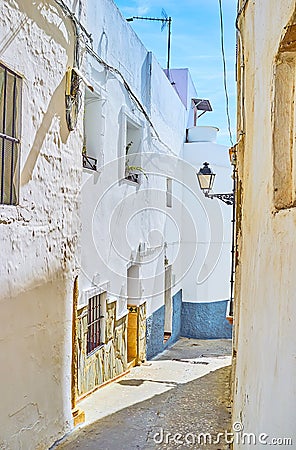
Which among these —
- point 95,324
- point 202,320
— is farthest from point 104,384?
point 202,320

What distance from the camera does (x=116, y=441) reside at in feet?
19.1

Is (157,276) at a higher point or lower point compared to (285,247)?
lower

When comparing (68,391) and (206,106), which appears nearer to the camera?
(68,391)

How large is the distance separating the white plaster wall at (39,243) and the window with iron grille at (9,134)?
0.28 feet

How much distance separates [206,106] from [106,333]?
46.9 ft

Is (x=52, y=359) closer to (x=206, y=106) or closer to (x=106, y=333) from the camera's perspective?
(x=106, y=333)

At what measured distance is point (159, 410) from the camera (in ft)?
23.7

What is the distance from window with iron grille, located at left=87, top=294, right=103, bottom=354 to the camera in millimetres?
8039

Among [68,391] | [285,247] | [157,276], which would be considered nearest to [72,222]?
[68,391]

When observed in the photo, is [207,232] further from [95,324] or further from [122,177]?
[95,324]

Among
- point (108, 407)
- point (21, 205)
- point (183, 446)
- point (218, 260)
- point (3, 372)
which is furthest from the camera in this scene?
point (218, 260)

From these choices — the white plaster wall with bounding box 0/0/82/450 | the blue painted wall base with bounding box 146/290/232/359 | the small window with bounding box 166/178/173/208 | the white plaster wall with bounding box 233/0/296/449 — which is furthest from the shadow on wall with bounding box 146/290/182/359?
the white plaster wall with bounding box 233/0/296/449

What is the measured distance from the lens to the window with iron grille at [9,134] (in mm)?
4512

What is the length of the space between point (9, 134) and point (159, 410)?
449 cm
